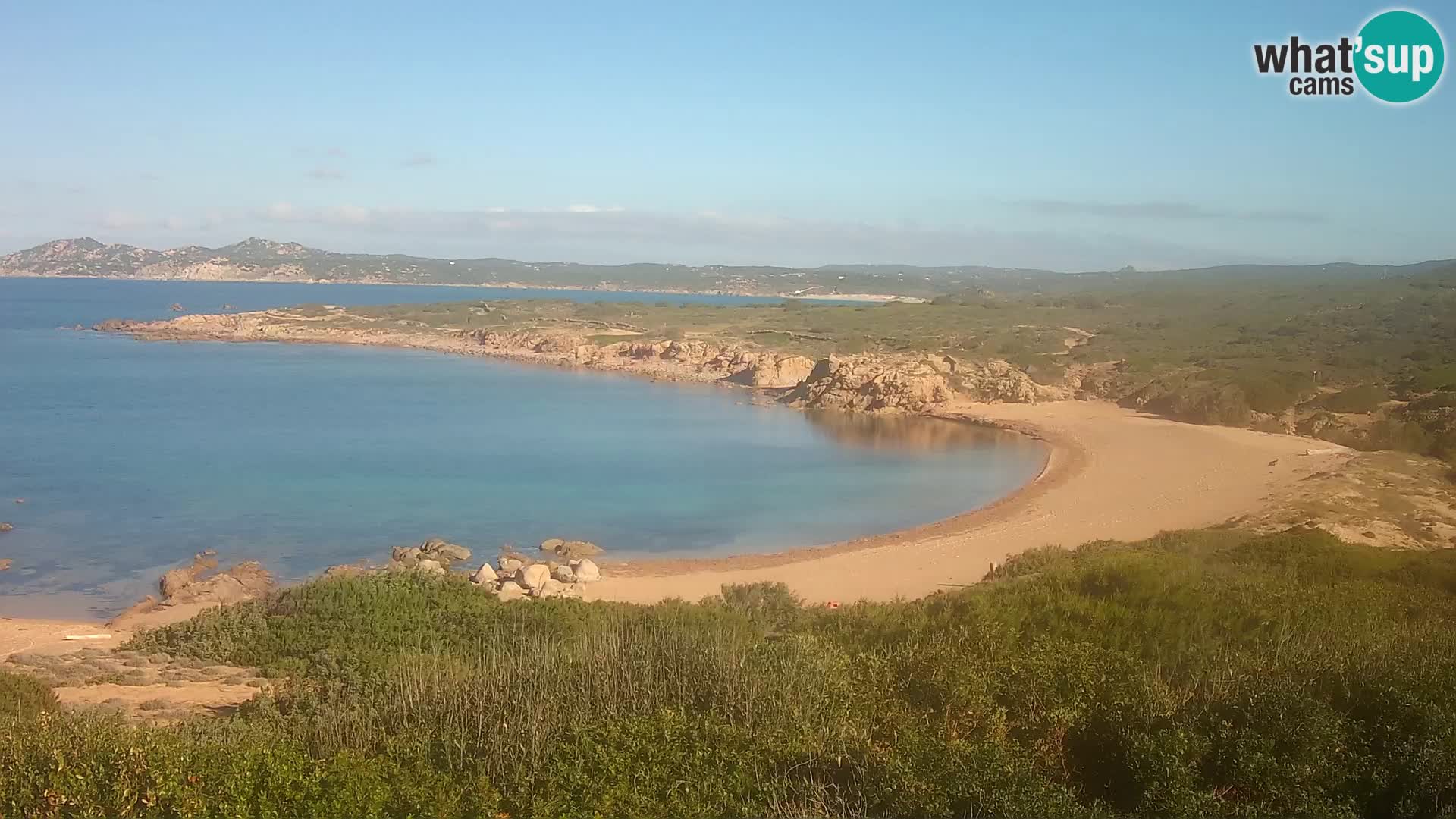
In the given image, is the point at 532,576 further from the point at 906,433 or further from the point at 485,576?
the point at 906,433

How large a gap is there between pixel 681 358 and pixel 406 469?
30.6 m

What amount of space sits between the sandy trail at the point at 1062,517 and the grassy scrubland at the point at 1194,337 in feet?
8.31

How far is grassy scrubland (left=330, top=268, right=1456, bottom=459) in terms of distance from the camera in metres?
33.0

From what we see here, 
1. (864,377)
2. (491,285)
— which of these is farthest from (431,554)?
(491,285)

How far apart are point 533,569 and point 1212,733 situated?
12.6 meters

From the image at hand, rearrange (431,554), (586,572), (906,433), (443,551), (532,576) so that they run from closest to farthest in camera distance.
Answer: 1. (532,576)
2. (586,572)
3. (431,554)
4. (443,551)
5. (906,433)

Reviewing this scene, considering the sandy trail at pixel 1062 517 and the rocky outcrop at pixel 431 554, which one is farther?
the rocky outcrop at pixel 431 554

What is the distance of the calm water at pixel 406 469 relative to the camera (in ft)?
68.1

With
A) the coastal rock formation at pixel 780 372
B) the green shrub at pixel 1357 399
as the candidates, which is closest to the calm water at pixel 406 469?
the coastal rock formation at pixel 780 372

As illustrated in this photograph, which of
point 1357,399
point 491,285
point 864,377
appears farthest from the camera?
point 491,285

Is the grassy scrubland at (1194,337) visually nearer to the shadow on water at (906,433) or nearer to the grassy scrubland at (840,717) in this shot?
the shadow on water at (906,433)

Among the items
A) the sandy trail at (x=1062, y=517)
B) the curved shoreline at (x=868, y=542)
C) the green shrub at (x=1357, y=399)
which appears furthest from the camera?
the green shrub at (x=1357, y=399)

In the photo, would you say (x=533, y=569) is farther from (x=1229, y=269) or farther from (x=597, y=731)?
(x=1229, y=269)

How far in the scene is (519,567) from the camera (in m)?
18.3
